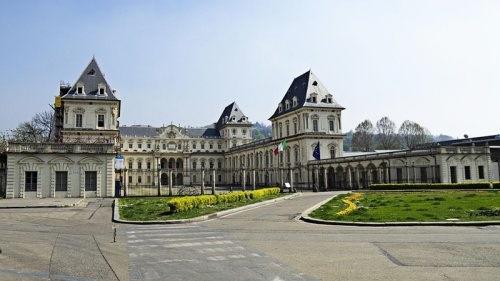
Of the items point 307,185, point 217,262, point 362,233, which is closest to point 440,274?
point 217,262

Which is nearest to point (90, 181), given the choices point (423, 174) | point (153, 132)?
point (423, 174)

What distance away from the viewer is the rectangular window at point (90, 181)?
A: 126 feet

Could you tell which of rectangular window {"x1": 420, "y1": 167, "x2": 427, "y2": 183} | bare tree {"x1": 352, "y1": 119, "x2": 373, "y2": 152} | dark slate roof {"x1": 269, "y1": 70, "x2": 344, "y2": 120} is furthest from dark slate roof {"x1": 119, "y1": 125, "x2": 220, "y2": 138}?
rectangular window {"x1": 420, "y1": 167, "x2": 427, "y2": 183}

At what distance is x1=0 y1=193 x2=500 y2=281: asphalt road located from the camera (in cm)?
906

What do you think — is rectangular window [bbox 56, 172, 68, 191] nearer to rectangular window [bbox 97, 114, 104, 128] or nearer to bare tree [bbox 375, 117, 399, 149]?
rectangular window [bbox 97, 114, 104, 128]

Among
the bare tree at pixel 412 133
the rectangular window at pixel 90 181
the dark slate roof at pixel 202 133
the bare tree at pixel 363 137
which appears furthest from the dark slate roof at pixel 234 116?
the rectangular window at pixel 90 181

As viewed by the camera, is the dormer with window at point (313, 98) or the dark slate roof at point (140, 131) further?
the dark slate roof at point (140, 131)

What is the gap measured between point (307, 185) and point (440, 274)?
58546 mm

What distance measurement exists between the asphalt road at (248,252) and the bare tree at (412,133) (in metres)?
85.4

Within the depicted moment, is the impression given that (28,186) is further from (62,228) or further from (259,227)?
(259,227)

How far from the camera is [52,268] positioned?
9648 millimetres

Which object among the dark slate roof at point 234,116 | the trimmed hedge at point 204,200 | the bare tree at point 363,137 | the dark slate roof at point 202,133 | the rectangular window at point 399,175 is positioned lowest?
the trimmed hedge at point 204,200

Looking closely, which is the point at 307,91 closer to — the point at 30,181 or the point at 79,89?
the point at 79,89

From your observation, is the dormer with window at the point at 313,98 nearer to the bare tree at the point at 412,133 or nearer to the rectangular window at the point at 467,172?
the rectangular window at the point at 467,172
